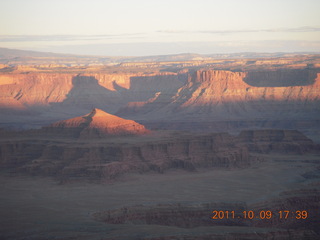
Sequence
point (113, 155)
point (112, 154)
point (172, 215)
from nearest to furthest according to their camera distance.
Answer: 1. point (172, 215)
2. point (113, 155)
3. point (112, 154)

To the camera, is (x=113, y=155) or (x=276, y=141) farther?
(x=276, y=141)

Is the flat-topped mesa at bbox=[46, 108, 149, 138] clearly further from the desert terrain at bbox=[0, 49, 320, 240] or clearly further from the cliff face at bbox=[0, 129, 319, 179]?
the cliff face at bbox=[0, 129, 319, 179]

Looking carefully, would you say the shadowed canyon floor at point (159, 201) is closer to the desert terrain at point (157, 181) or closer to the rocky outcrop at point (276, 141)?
the desert terrain at point (157, 181)

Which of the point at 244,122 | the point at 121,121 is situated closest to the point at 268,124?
the point at 244,122

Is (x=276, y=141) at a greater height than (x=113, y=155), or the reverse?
(x=113, y=155)

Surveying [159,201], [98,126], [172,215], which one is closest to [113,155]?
[98,126]

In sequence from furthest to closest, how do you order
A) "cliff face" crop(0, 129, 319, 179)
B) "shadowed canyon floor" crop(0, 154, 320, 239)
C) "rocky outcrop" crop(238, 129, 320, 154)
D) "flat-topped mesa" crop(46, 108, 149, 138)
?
"rocky outcrop" crop(238, 129, 320, 154), "flat-topped mesa" crop(46, 108, 149, 138), "cliff face" crop(0, 129, 319, 179), "shadowed canyon floor" crop(0, 154, 320, 239)
